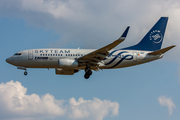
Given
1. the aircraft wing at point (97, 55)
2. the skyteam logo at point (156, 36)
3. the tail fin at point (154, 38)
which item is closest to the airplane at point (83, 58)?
the aircraft wing at point (97, 55)

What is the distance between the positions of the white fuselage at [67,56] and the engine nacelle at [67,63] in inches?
38.2

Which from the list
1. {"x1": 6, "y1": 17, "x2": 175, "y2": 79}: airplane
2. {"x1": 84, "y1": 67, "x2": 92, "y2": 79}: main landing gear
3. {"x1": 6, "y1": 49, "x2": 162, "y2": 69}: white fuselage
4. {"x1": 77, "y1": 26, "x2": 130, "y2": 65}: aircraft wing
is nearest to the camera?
{"x1": 77, "y1": 26, "x2": 130, "y2": 65}: aircraft wing

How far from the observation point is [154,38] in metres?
48.6

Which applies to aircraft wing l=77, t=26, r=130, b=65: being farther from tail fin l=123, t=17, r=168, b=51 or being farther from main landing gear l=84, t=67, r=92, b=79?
tail fin l=123, t=17, r=168, b=51

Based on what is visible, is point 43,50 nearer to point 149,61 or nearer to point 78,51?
point 78,51

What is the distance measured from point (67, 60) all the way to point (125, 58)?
9.00 meters

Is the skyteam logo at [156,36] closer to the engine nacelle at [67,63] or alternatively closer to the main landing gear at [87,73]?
the main landing gear at [87,73]

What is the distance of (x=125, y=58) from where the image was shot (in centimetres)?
A: 4469

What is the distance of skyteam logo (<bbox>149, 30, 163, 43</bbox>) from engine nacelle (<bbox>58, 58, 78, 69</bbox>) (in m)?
14.3

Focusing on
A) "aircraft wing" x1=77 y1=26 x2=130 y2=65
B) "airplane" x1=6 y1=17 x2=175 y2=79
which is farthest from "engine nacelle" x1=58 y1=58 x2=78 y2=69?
"aircraft wing" x1=77 y1=26 x2=130 y2=65

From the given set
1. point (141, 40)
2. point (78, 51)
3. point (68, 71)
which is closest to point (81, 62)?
point (78, 51)

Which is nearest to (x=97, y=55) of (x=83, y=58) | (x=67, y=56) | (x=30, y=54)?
(x=83, y=58)

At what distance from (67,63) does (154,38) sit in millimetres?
15934

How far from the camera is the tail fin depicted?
47594mm
